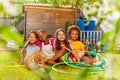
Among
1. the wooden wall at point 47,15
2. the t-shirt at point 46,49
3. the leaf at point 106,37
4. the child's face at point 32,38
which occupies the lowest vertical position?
the t-shirt at point 46,49

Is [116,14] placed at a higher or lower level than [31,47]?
higher

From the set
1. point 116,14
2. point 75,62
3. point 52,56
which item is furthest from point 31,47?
point 116,14

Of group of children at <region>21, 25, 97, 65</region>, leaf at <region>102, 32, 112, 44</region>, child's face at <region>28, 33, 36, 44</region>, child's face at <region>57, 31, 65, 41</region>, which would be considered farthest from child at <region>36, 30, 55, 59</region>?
leaf at <region>102, 32, 112, 44</region>

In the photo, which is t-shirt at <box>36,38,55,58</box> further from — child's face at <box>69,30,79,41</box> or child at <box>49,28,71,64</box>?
child's face at <box>69,30,79,41</box>

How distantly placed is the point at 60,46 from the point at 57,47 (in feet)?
0.25

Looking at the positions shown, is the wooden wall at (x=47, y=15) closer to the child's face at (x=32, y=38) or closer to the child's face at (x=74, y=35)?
the child's face at (x=74, y=35)

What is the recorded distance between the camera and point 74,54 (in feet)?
15.0

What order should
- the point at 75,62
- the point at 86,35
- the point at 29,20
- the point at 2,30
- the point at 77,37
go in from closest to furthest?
1. the point at 2,30
2. the point at 75,62
3. the point at 77,37
4. the point at 86,35
5. the point at 29,20

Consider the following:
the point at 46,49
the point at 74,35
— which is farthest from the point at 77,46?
the point at 46,49

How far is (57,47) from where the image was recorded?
477 cm

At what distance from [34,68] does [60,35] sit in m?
4.43

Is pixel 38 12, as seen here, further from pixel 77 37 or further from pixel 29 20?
pixel 77 37

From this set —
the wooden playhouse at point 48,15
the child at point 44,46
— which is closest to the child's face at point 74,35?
the child at point 44,46

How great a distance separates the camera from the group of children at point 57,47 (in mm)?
4598
